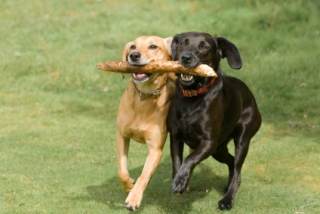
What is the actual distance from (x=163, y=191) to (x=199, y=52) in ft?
6.14

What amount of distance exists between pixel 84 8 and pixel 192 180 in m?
9.04

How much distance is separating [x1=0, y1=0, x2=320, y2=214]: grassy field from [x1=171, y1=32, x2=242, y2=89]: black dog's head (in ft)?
4.71

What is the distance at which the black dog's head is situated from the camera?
18.6 ft

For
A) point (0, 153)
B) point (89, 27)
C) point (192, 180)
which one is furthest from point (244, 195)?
point (89, 27)

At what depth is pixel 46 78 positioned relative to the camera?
38.9 ft

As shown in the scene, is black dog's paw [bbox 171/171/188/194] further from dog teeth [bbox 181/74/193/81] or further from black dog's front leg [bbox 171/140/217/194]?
dog teeth [bbox 181/74/193/81]

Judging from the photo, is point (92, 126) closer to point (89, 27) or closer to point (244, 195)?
point (244, 195)

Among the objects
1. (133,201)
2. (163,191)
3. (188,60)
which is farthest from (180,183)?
(163,191)

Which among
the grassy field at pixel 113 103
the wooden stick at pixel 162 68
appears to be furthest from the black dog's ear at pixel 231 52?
the grassy field at pixel 113 103

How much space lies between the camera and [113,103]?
1088 centimetres

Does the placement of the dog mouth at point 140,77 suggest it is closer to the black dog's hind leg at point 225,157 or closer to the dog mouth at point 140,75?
the dog mouth at point 140,75

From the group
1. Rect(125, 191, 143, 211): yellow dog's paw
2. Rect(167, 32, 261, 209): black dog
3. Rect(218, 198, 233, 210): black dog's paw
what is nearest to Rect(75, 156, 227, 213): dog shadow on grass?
Rect(218, 198, 233, 210): black dog's paw

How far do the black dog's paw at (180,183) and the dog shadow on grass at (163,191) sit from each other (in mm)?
885

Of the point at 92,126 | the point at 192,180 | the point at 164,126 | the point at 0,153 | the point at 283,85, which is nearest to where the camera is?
the point at 164,126
